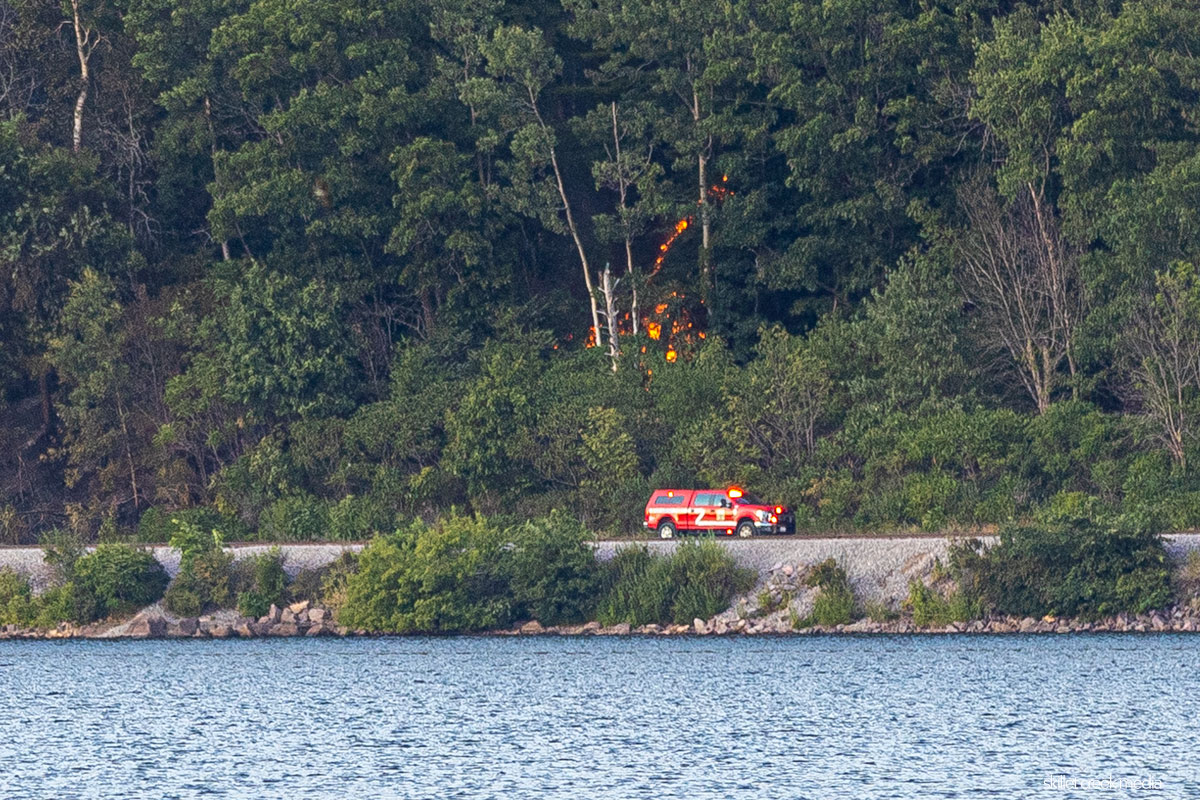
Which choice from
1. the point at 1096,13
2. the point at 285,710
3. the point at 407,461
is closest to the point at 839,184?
the point at 1096,13

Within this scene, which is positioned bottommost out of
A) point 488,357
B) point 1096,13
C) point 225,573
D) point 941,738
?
point 941,738

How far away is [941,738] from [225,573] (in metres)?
23.7

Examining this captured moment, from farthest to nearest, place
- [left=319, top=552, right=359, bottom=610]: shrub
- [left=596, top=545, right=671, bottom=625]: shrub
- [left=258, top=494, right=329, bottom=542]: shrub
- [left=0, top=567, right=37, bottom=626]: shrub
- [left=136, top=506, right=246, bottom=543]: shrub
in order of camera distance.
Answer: [left=136, top=506, right=246, bottom=543]: shrub, [left=258, top=494, right=329, bottom=542]: shrub, [left=0, top=567, right=37, bottom=626]: shrub, [left=319, top=552, right=359, bottom=610]: shrub, [left=596, top=545, right=671, bottom=625]: shrub

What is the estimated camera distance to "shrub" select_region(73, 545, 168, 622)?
2195 inches

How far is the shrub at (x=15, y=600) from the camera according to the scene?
56656mm

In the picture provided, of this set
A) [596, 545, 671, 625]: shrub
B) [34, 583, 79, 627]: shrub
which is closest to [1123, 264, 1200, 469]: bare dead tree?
[596, 545, 671, 625]: shrub

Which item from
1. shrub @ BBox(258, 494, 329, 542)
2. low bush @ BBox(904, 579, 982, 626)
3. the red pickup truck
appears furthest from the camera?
shrub @ BBox(258, 494, 329, 542)

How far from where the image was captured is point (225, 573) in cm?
5547

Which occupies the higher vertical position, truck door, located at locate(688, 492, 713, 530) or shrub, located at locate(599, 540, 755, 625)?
truck door, located at locate(688, 492, 713, 530)

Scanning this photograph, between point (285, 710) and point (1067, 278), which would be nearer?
point (285, 710)

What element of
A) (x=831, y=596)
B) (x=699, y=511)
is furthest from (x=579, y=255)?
(x=831, y=596)

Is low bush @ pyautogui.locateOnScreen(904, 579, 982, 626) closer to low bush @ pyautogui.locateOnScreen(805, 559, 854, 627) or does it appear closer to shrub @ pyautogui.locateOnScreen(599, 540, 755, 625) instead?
low bush @ pyautogui.locateOnScreen(805, 559, 854, 627)

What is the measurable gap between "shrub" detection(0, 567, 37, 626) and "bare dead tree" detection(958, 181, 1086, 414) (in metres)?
30.0

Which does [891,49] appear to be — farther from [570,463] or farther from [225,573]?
[225,573]
